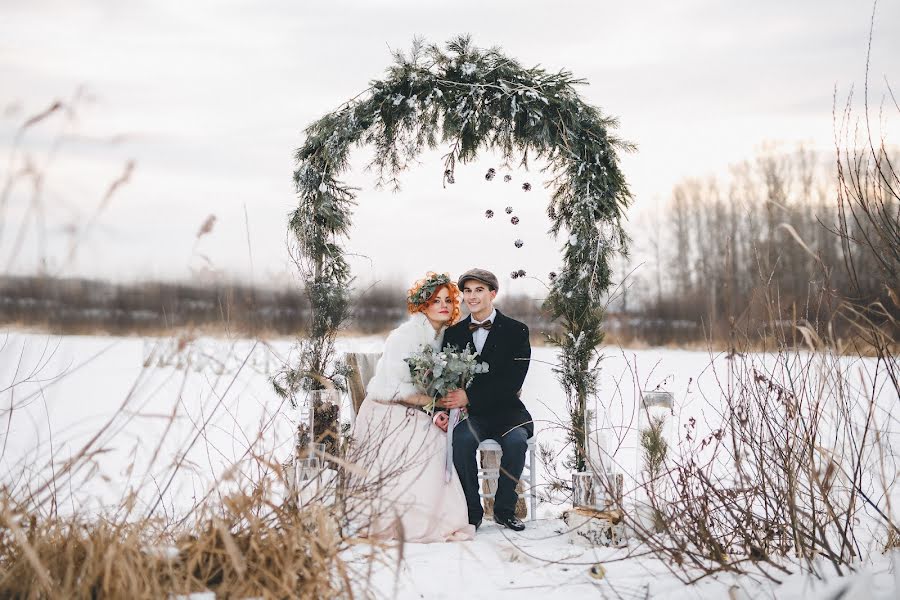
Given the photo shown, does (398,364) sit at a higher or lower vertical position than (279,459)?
higher

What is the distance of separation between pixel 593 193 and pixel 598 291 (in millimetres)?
699

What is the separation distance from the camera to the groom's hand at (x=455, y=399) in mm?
4582

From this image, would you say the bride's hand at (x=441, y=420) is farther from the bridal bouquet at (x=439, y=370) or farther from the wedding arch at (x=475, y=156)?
the wedding arch at (x=475, y=156)

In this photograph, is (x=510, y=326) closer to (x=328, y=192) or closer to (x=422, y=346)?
(x=422, y=346)

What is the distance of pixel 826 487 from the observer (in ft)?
8.57

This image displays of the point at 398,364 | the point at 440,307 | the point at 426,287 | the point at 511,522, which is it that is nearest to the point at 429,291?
the point at 426,287

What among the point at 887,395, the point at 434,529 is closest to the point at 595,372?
the point at 434,529

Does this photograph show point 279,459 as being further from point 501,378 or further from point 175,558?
point 501,378

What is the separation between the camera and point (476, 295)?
484 cm

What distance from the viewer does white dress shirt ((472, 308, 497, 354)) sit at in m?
4.91

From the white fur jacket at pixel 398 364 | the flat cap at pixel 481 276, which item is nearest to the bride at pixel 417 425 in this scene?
the white fur jacket at pixel 398 364

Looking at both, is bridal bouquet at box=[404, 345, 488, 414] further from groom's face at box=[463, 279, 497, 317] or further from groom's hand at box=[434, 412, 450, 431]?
groom's face at box=[463, 279, 497, 317]

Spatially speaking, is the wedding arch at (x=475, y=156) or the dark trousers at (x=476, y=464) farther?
the wedding arch at (x=475, y=156)

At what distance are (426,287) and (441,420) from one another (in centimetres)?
90
